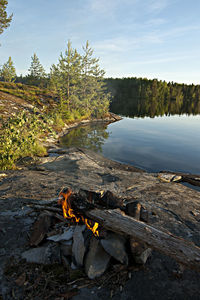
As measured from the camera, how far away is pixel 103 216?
4000mm

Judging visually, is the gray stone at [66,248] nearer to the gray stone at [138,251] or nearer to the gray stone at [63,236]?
the gray stone at [63,236]

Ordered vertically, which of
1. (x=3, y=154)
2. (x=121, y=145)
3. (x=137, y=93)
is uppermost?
(x=137, y=93)

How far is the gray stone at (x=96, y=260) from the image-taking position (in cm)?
340

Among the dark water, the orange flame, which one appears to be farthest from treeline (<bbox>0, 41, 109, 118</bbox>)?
the orange flame

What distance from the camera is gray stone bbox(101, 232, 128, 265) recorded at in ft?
11.6

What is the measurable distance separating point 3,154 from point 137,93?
11787 cm

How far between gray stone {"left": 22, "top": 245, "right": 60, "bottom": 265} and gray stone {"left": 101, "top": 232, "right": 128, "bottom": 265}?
112 cm

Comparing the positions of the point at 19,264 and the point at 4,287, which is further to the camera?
the point at 19,264

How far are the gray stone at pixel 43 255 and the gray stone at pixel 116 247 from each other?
3.66 feet

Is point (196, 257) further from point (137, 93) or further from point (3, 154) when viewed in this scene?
point (137, 93)

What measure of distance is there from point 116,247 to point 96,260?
0.49m

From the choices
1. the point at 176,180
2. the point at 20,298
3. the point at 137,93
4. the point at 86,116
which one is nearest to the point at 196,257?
the point at 20,298

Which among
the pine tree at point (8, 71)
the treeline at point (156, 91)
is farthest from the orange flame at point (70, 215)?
the treeline at point (156, 91)

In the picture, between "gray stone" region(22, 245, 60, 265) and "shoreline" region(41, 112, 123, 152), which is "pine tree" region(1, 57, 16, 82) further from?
"gray stone" region(22, 245, 60, 265)
